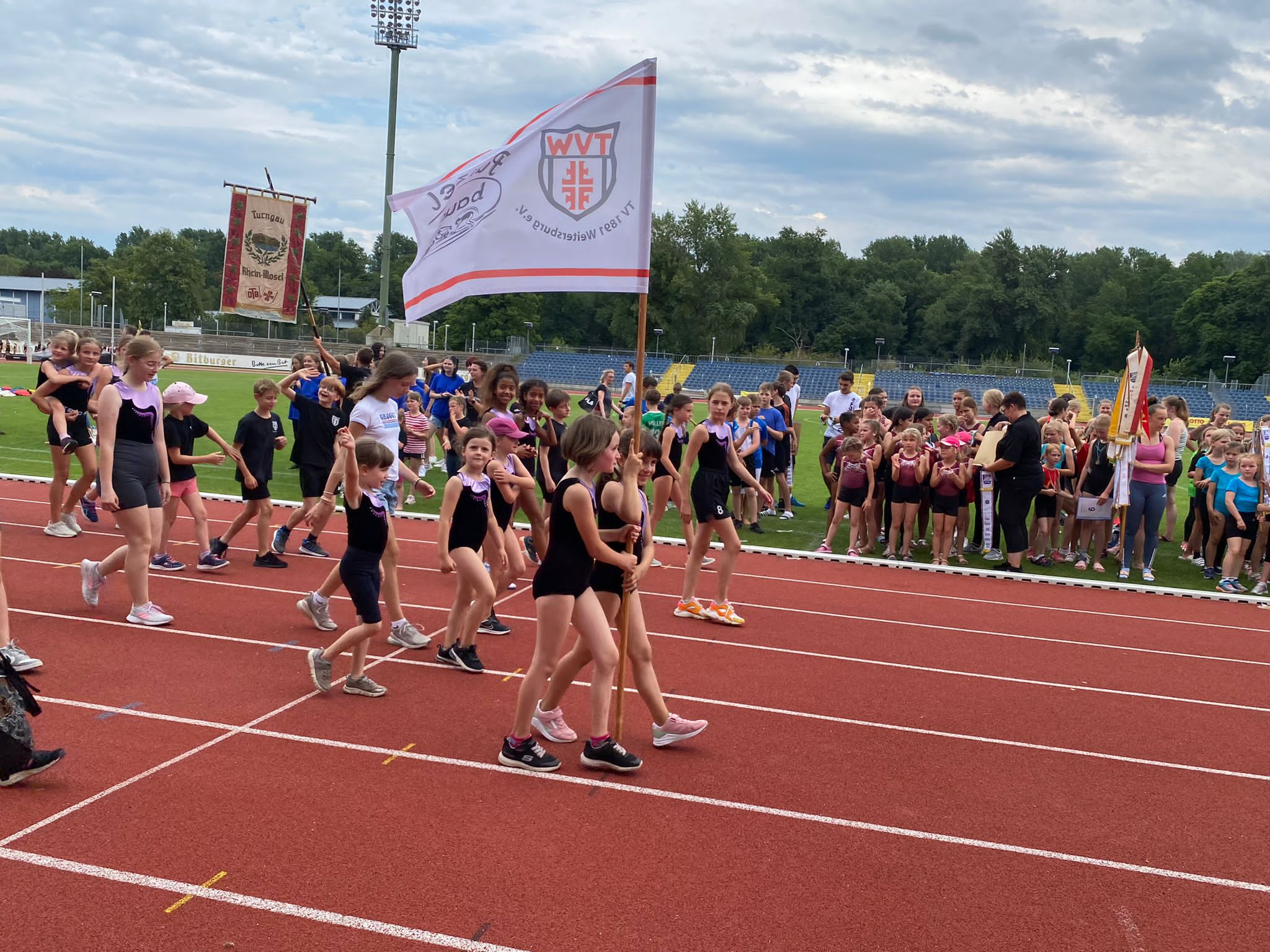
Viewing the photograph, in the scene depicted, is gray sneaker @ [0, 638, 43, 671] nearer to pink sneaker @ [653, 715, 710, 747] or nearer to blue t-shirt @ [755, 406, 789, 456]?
pink sneaker @ [653, 715, 710, 747]

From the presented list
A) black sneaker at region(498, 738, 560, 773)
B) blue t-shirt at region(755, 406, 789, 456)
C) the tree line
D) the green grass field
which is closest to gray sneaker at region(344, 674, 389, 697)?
black sneaker at region(498, 738, 560, 773)

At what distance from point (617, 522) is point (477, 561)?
1575mm

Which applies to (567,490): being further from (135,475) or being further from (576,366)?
(576,366)

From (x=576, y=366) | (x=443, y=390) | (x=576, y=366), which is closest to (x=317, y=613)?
(x=443, y=390)

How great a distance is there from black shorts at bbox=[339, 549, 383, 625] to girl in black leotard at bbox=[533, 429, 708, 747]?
4.01ft

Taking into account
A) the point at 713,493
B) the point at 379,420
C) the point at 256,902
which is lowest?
the point at 256,902

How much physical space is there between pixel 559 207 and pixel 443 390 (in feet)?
34.2

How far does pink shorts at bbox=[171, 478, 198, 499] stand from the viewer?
994cm

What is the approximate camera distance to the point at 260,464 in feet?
33.7

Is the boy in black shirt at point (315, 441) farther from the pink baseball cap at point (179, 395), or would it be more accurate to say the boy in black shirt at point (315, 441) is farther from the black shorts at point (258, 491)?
the pink baseball cap at point (179, 395)

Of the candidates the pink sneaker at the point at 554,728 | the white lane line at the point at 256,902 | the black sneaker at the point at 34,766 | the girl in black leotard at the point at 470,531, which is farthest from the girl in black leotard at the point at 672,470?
the white lane line at the point at 256,902

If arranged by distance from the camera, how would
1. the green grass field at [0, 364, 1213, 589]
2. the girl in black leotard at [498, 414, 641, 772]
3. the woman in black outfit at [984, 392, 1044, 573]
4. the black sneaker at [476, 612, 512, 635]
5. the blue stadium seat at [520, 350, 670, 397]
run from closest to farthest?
the girl in black leotard at [498, 414, 641, 772] → the black sneaker at [476, 612, 512, 635] → the woman in black outfit at [984, 392, 1044, 573] → the green grass field at [0, 364, 1213, 589] → the blue stadium seat at [520, 350, 670, 397]

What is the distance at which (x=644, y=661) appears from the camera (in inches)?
230

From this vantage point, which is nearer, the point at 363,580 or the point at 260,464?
the point at 363,580
